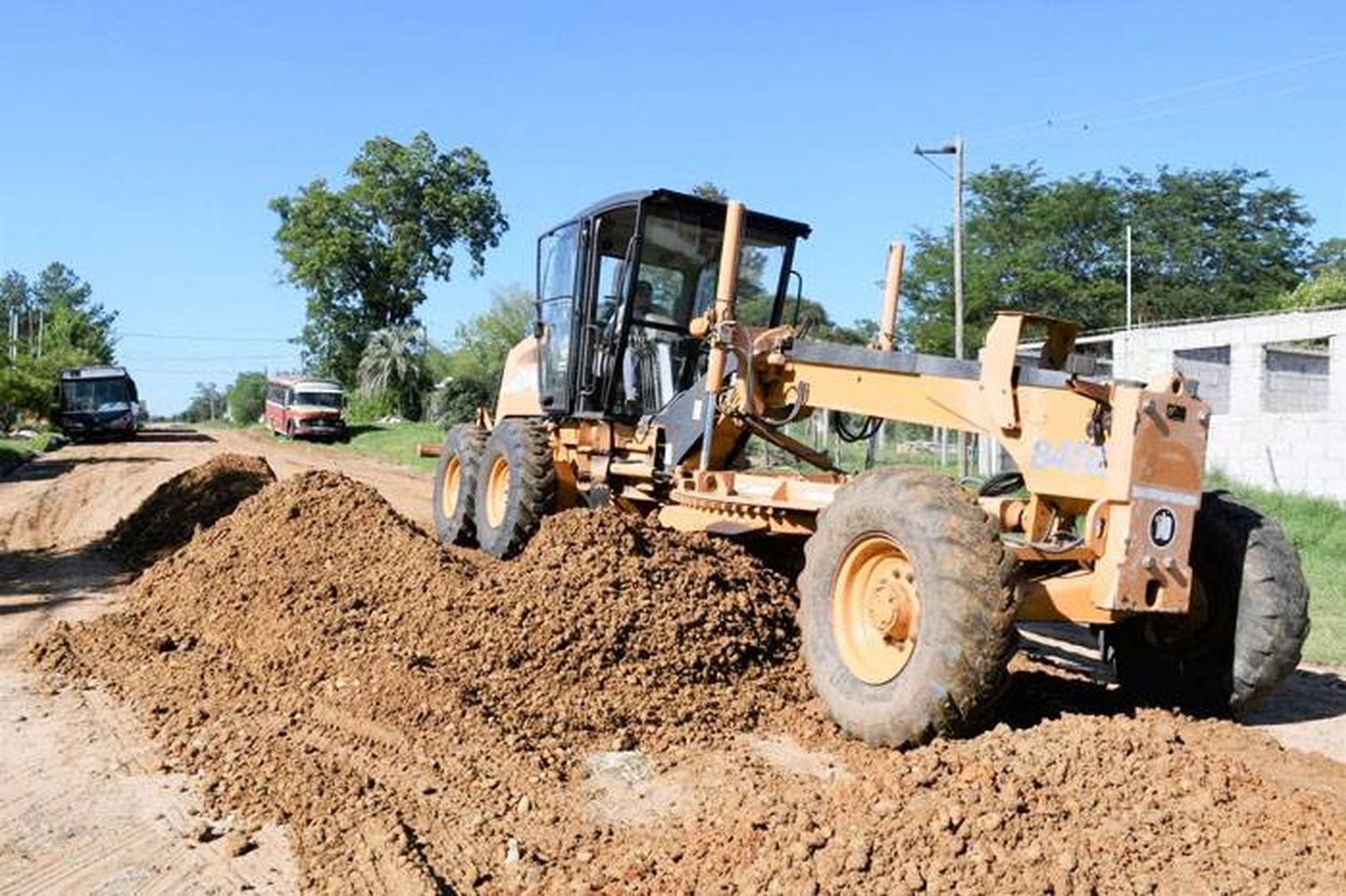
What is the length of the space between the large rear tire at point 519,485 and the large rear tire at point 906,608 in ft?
11.7

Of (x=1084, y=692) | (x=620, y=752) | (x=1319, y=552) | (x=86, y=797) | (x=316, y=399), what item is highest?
(x=316, y=399)

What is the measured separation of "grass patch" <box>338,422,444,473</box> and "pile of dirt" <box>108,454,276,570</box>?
14.4 metres

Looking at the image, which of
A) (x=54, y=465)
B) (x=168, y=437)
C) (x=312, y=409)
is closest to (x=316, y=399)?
(x=312, y=409)

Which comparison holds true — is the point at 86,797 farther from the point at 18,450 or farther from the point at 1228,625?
the point at 18,450

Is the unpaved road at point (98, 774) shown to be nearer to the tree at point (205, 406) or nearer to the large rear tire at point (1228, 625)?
the large rear tire at point (1228, 625)

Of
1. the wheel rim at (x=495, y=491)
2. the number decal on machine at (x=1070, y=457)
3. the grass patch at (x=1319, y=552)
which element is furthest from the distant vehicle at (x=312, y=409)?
the number decal on machine at (x=1070, y=457)

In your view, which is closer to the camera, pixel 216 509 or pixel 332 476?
pixel 332 476

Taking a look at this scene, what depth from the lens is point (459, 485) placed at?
1079 centimetres

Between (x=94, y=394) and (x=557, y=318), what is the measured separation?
3087 cm

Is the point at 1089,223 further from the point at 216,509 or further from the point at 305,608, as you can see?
the point at 305,608

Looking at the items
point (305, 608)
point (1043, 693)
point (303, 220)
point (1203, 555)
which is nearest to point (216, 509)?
point (305, 608)

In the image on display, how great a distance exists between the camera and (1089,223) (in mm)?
43344

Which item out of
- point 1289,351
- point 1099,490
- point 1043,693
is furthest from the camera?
point 1289,351

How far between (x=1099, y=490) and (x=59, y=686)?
576 centimetres
